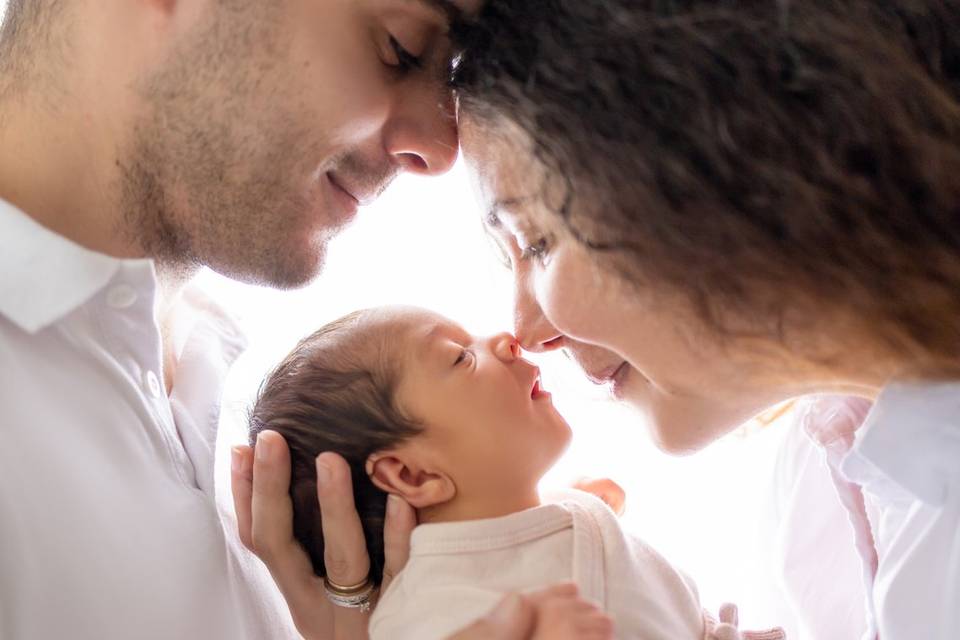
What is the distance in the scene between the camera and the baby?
1.32 meters

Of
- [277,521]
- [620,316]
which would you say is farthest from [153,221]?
[620,316]

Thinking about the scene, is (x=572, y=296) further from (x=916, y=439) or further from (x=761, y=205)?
(x=916, y=439)

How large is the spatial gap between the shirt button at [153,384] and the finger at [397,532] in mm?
405

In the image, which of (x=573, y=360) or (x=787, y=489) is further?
(x=787, y=489)

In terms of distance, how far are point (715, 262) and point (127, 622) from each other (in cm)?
92

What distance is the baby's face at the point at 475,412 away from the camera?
55.1 inches

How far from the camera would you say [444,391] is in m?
1.41

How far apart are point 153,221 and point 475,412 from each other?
2.07 ft

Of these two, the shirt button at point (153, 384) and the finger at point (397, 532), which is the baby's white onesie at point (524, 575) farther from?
the shirt button at point (153, 384)

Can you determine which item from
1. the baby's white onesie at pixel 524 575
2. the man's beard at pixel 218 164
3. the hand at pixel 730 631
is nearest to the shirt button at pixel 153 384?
the man's beard at pixel 218 164

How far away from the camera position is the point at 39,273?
4.02 feet

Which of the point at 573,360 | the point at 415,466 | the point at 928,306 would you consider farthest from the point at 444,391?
the point at 928,306

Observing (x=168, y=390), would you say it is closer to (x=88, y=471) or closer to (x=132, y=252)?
(x=132, y=252)

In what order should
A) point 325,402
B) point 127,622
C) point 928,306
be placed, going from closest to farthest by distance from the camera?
point 928,306 < point 127,622 < point 325,402
